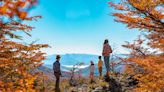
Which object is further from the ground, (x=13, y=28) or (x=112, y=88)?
(x=13, y=28)

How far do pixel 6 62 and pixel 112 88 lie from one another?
32.0 feet

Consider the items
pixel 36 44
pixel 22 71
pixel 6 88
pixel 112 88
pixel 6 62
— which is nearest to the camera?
pixel 6 88

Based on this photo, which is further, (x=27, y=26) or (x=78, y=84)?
(x=78, y=84)

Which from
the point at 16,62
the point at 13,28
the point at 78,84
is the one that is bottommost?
the point at 78,84

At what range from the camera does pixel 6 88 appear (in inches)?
289

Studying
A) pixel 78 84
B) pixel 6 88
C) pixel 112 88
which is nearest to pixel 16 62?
pixel 6 88

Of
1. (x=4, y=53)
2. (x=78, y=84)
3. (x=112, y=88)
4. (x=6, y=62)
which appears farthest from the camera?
(x=78, y=84)

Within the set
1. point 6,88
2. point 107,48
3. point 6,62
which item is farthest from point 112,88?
point 6,88

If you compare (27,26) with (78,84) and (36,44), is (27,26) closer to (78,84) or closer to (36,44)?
(36,44)

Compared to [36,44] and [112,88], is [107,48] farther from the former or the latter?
[36,44]

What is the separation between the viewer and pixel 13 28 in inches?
401

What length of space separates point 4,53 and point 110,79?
396 inches

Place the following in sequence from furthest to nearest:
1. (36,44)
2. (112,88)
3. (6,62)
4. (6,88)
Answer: (112,88) < (36,44) < (6,62) < (6,88)

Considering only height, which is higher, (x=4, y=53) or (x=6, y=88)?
(x=4, y=53)
